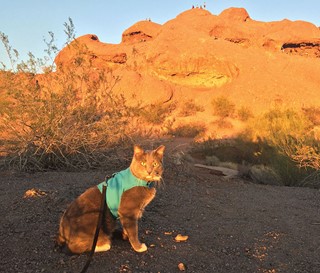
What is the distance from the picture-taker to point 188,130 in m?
21.5

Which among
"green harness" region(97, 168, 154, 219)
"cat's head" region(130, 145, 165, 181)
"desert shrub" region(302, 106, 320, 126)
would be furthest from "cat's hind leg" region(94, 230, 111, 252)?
"desert shrub" region(302, 106, 320, 126)

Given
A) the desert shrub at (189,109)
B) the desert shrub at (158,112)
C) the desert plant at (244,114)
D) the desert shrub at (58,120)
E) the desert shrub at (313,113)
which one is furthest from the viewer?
the desert shrub at (189,109)

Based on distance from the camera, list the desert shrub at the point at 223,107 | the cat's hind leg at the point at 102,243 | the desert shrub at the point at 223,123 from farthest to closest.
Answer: the desert shrub at the point at 223,107, the desert shrub at the point at 223,123, the cat's hind leg at the point at 102,243

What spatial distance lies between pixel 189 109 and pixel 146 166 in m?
23.8

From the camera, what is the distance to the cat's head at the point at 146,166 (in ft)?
12.1

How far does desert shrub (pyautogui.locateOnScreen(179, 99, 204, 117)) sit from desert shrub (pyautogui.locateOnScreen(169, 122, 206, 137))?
3.60 meters

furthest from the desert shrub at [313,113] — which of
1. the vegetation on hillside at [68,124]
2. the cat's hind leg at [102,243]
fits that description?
the cat's hind leg at [102,243]

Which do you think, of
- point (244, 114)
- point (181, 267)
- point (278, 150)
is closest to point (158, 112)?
point (244, 114)

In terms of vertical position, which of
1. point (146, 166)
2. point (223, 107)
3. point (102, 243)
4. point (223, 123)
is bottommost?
point (223, 123)

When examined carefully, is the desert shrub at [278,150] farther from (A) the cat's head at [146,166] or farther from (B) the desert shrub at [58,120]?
(A) the cat's head at [146,166]

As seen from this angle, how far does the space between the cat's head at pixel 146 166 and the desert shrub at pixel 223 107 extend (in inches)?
898

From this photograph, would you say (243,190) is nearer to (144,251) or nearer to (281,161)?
(281,161)

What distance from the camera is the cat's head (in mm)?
3697

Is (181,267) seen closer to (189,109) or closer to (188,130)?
(188,130)
